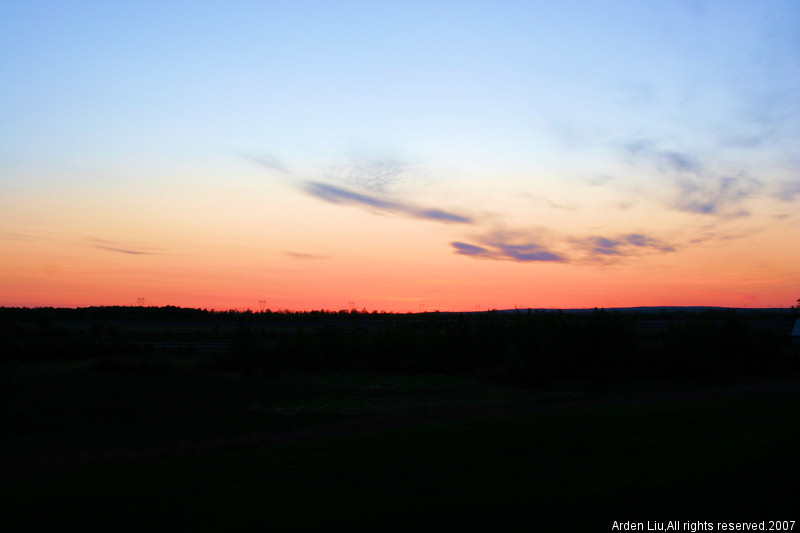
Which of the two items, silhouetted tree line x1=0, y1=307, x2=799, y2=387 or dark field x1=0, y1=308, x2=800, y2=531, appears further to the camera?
silhouetted tree line x1=0, y1=307, x2=799, y2=387

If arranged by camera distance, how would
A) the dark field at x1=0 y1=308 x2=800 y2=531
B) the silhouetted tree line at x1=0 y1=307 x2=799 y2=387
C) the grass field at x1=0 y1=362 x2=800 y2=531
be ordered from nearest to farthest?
the grass field at x1=0 y1=362 x2=800 y2=531 → the dark field at x1=0 y1=308 x2=800 y2=531 → the silhouetted tree line at x1=0 y1=307 x2=799 y2=387

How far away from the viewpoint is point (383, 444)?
16219 millimetres

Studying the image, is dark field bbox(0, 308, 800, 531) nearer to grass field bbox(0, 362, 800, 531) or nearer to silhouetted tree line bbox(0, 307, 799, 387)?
grass field bbox(0, 362, 800, 531)

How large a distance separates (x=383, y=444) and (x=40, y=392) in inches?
1054

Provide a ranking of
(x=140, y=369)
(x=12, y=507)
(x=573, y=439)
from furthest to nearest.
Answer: (x=140, y=369) < (x=573, y=439) < (x=12, y=507)

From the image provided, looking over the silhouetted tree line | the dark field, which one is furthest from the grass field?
the silhouetted tree line

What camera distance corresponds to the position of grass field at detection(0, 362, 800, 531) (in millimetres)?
9656

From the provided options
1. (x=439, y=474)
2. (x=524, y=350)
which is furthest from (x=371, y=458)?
(x=524, y=350)

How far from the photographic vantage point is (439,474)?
12836mm

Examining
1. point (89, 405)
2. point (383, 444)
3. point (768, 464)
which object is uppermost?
point (768, 464)

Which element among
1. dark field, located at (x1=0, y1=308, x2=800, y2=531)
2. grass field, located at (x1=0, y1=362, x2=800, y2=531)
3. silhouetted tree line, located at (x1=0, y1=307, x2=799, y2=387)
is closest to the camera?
grass field, located at (x1=0, y1=362, x2=800, y2=531)

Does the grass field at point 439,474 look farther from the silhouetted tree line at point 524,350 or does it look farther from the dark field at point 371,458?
the silhouetted tree line at point 524,350

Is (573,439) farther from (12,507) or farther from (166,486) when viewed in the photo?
(12,507)

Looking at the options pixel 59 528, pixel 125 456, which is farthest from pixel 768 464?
pixel 125 456
